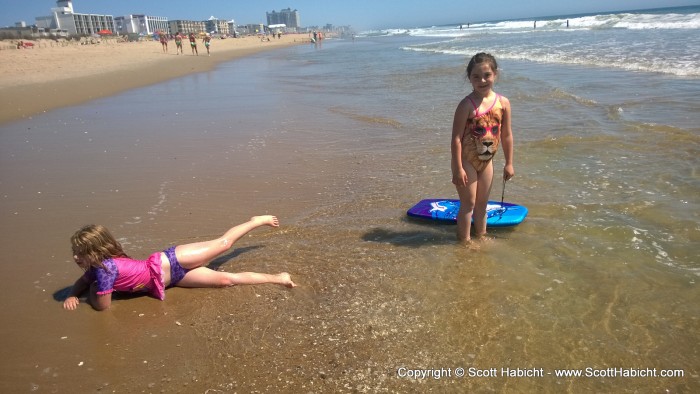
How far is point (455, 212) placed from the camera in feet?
14.3

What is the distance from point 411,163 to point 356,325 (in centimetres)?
366

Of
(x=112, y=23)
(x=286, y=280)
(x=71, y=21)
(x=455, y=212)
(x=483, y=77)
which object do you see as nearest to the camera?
(x=286, y=280)

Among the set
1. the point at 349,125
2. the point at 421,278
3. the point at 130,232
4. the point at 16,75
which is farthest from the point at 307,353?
the point at 16,75

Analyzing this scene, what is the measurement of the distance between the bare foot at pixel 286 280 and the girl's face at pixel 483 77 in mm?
2162

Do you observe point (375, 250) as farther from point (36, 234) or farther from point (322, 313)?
point (36, 234)

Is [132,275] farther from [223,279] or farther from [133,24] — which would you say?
[133,24]

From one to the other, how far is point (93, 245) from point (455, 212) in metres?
3.14

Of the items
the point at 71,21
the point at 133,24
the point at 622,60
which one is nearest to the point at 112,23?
the point at 133,24

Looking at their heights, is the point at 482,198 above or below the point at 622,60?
below

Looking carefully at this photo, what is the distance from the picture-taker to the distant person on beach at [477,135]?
359 cm

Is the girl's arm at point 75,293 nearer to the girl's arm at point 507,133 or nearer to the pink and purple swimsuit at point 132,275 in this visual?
the pink and purple swimsuit at point 132,275

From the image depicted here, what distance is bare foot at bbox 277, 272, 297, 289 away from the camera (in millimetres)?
3311

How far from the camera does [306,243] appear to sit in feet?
13.1

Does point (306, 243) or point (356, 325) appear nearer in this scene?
point (356, 325)
